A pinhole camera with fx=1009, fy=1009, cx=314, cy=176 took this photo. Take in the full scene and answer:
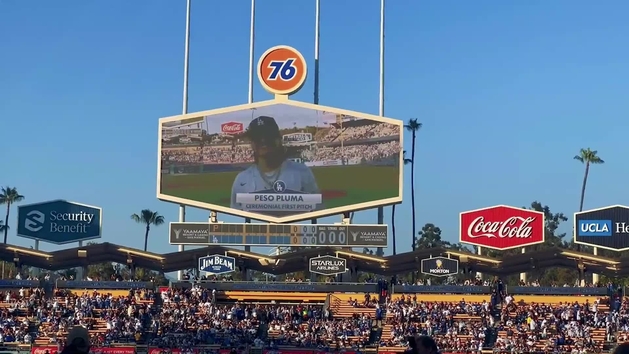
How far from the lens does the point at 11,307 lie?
164ft

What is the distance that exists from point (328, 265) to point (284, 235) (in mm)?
3160

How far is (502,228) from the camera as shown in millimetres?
53344

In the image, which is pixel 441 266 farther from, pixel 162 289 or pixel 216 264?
pixel 162 289

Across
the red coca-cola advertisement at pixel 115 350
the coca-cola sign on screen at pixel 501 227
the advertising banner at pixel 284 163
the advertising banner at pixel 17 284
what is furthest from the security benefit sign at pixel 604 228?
the advertising banner at pixel 17 284

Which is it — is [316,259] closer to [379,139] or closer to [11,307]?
[379,139]

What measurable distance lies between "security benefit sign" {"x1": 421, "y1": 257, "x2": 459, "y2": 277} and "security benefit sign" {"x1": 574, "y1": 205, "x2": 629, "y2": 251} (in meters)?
6.86

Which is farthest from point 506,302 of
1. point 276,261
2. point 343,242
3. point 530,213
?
point 276,261

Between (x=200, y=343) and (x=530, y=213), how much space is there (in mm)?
18517

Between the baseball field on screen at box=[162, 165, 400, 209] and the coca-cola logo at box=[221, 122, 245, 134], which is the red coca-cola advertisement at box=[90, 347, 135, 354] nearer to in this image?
the baseball field on screen at box=[162, 165, 400, 209]

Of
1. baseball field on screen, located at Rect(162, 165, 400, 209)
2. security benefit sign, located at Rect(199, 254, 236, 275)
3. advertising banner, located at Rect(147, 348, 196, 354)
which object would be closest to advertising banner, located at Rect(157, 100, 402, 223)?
baseball field on screen, located at Rect(162, 165, 400, 209)

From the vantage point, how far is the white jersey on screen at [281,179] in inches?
2041

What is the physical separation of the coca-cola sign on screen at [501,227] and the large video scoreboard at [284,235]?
5416 millimetres

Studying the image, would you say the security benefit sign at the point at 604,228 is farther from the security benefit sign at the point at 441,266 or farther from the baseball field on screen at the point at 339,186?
the baseball field on screen at the point at 339,186

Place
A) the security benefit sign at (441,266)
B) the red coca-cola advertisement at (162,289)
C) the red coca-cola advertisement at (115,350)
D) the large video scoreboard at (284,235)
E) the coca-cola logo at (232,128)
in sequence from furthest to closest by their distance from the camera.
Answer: the security benefit sign at (441,266)
the red coca-cola advertisement at (162,289)
the coca-cola logo at (232,128)
the large video scoreboard at (284,235)
the red coca-cola advertisement at (115,350)
